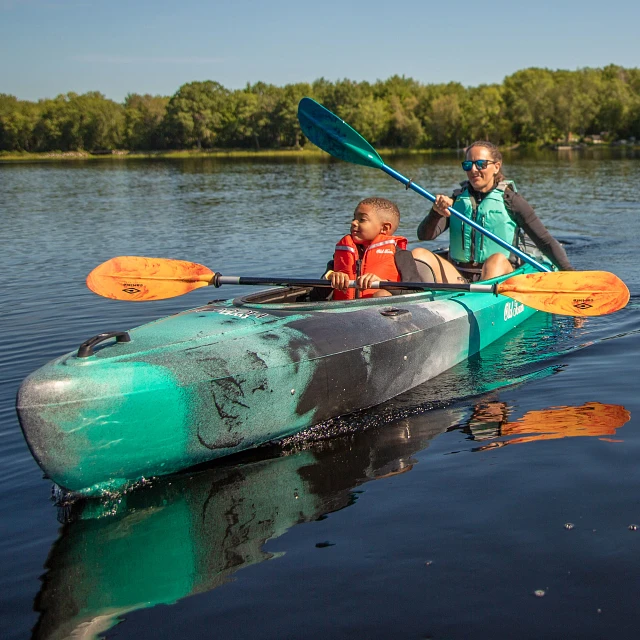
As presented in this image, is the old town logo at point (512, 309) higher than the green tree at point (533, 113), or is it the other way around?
the green tree at point (533, 113)

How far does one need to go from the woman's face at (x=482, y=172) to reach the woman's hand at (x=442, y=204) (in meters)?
0.37

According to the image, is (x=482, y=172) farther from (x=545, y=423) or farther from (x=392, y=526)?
(x=392, y=526)

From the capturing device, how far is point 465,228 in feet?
22.9

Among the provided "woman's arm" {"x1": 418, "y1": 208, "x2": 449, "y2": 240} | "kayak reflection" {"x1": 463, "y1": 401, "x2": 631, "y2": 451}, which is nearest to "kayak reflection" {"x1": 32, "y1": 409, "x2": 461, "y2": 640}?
"kayak reflection" {"x1": 463, "y1": 401, "x2": 631, "y2": 451}

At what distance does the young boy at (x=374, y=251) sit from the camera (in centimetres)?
540

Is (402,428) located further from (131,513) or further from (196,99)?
(196,99)

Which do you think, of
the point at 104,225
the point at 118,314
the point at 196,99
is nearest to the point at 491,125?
the point at 196,99

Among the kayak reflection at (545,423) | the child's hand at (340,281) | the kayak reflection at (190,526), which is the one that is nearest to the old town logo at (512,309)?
the kayak reflection at (545,423)

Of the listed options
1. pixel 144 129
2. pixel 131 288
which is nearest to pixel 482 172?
pixel 131 288

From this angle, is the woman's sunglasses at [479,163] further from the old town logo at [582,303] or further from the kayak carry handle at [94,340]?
the kayak carry handle at [94,340]

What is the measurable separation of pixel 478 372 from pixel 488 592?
305 cm

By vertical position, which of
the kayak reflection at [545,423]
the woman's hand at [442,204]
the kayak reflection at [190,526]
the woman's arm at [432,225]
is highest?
the woman's hand at [442,204]

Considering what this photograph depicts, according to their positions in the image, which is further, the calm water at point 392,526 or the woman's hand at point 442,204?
the woman's hand at point 442,204

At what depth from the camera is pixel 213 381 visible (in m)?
3.98
